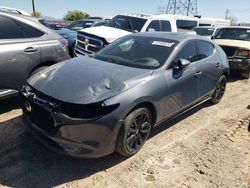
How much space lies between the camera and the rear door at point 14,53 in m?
4.77

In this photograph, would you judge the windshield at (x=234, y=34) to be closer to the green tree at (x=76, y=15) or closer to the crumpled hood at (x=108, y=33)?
the crumpled hood at (x=108, y=33)

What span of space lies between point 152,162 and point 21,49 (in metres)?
2.87

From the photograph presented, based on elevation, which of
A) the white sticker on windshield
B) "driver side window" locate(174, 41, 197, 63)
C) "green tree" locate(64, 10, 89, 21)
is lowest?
"green tree" locate(64, 10, 89, 21)

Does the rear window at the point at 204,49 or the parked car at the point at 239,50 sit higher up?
the rear window at the point at 204,49

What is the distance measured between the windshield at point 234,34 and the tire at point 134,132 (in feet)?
22.6

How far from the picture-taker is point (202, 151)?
4.24m

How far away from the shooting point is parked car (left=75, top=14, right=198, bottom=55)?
804cm

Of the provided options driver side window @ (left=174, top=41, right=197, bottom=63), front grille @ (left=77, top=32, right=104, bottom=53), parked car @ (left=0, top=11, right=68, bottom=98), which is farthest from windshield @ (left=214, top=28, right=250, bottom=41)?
parked car @ (left=0, top=11, right=68, bottom=98)

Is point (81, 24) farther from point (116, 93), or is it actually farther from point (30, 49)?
point (116, 93)

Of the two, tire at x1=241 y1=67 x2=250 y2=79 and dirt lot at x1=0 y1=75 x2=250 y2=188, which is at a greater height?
dirt lot at x1=0 y1=75 x2=250 y2=188

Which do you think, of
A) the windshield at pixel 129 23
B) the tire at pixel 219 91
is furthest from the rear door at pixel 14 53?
the windshield at pixel 129 23

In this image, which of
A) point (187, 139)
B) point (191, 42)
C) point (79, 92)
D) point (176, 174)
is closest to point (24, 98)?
point (79, 92)

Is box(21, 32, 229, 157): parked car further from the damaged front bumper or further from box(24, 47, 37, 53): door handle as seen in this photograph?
box(24, 47, 37, 53): door handle

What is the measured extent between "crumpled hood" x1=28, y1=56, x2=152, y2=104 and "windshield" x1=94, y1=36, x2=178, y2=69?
24 centimetres
